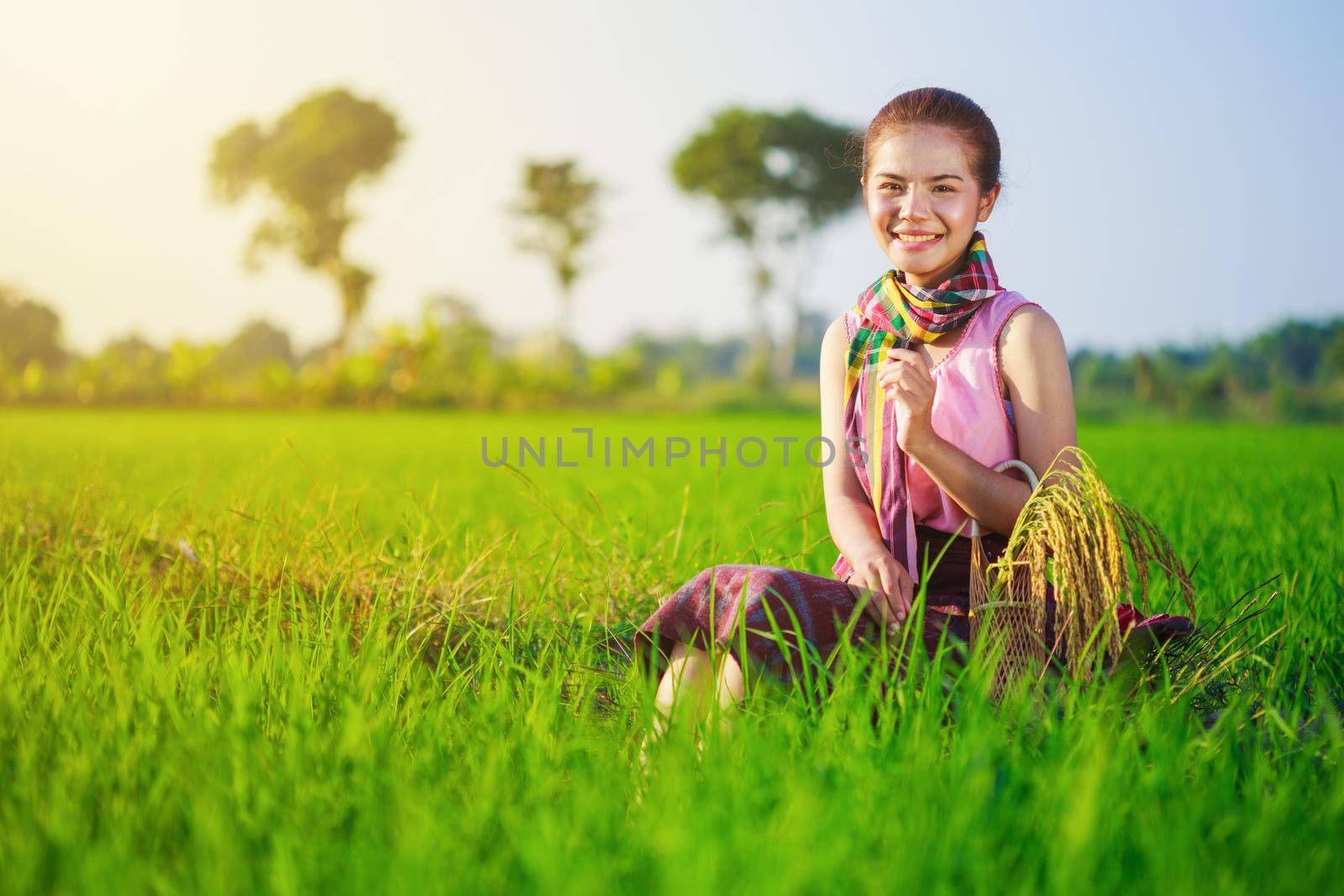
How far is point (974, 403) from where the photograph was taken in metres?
1.96

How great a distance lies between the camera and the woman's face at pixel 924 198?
6.42 ft

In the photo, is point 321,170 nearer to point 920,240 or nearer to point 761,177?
point 761,177

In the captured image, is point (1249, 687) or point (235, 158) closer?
point (1249, 687)

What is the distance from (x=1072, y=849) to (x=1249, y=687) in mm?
1025

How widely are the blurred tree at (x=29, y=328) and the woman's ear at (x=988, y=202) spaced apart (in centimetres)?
4066

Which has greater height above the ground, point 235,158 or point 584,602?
point 235,158

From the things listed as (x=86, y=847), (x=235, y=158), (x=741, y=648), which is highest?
(x=235, y=158)

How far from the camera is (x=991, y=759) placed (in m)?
1.45

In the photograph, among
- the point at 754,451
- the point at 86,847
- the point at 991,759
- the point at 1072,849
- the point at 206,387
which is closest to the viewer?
the point at 1072,849

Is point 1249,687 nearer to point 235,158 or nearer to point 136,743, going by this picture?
point 136,743

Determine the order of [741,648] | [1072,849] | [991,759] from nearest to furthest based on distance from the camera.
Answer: [1072,849], [991,759], [741,648]

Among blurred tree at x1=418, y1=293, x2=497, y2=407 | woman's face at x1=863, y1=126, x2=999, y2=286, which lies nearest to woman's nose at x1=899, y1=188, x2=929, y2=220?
woman's face at x1=863, y1=126, x2=999, y2=286

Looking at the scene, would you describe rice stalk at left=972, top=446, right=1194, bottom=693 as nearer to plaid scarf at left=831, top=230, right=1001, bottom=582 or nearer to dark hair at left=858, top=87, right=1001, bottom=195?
plaid scarf at left=831, top=230, right=1001, bottom=582

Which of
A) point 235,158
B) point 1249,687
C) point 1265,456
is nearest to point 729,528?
point 1249,687
